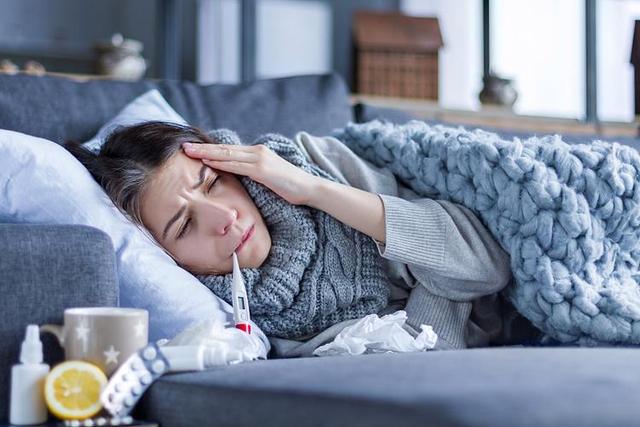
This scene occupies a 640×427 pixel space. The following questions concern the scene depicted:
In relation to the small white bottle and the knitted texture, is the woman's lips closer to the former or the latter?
the knitted texture

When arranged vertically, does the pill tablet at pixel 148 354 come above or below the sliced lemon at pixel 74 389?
above

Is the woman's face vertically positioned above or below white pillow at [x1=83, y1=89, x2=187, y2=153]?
below

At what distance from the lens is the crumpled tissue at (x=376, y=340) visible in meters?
1.45

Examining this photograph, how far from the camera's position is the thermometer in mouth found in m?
1.44

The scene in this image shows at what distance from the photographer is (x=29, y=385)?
3.63 ft

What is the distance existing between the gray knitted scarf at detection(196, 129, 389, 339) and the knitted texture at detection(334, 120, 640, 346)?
0.20 metres

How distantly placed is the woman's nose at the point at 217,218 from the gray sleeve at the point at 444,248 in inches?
10.0

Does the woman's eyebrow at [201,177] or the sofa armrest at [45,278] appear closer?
the sofa armrest at [45,278]

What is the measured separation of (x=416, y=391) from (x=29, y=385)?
1.58ft

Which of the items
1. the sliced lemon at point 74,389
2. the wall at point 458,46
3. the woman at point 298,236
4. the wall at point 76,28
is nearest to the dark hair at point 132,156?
the woman at point 298,236

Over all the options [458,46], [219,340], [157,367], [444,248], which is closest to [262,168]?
[444,248]

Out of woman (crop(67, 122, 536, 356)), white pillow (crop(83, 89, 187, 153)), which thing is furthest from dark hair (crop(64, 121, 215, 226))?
white pillow (crop(83, 89, 187, 153))

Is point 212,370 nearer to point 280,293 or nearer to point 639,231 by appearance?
point 280,293

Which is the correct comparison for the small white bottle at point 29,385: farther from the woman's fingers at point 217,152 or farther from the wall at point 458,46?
the wall at point 458,46
